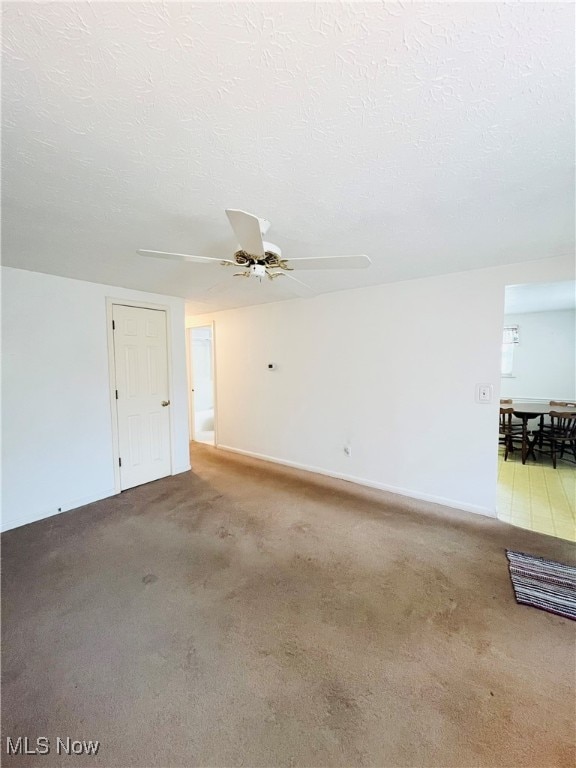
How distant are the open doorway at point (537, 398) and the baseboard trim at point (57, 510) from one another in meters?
4.10

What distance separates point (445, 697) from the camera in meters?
1.42

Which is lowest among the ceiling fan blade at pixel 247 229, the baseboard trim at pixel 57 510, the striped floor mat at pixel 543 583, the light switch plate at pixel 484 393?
the striped floor mat at pixel 543 583

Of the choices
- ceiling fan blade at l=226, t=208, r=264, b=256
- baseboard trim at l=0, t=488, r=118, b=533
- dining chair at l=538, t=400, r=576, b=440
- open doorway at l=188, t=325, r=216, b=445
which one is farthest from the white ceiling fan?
open doorway at l=188, t=325, r=216, b=445

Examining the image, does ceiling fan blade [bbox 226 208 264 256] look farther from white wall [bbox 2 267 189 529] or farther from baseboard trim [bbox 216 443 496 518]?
baseboard trim [bbox 216 443 496 518]

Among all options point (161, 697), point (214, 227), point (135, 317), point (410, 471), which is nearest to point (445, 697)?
point (161, 697)

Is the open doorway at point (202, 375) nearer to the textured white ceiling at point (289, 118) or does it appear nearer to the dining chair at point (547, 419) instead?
the textured white ceiling at point (289, 118)

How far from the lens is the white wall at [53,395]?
9.43ft

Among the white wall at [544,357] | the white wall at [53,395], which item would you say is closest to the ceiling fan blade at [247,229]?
the white wall at [53,395]

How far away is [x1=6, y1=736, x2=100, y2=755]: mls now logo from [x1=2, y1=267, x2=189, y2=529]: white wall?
2157 millimetres

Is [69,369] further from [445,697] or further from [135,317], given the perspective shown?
[445,697]

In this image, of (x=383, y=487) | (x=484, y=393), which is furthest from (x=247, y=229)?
(x=383, y=487)

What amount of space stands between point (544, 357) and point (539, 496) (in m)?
3.39

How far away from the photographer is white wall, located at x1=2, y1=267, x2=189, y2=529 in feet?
9.43

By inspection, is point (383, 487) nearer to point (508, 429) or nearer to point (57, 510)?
point (508, 429)
